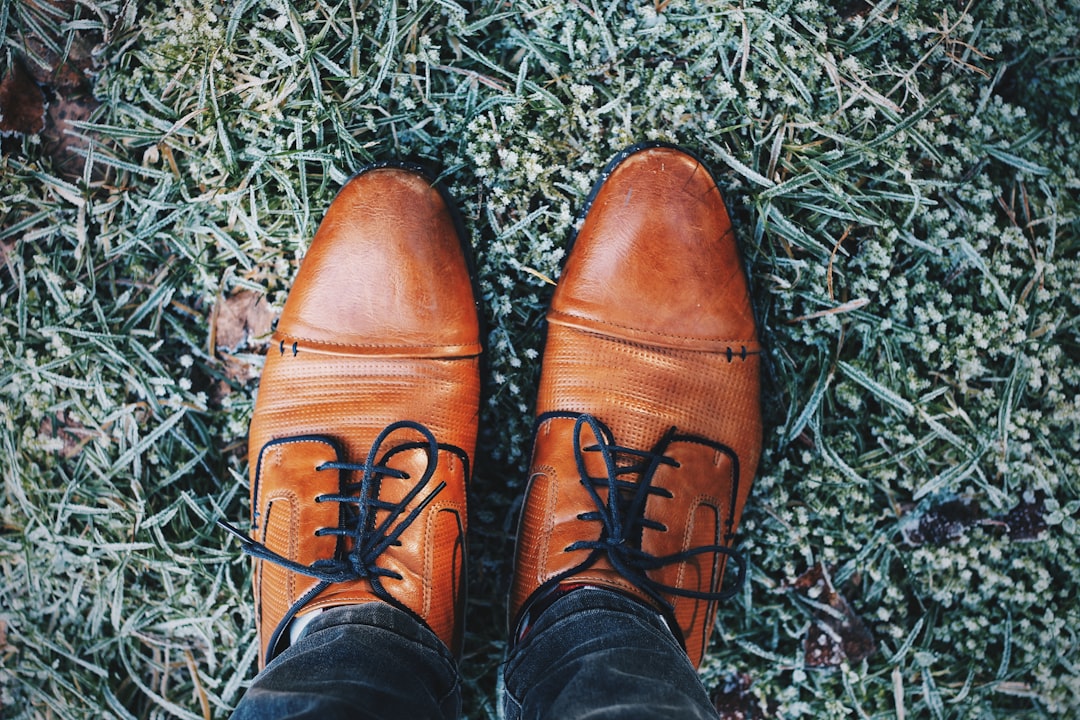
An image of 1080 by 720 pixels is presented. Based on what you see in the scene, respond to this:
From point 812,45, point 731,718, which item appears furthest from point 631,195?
point 731,718

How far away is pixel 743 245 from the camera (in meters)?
1.86

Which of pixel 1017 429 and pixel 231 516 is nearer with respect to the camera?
pixel 1017 429

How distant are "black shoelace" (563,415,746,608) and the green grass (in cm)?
27

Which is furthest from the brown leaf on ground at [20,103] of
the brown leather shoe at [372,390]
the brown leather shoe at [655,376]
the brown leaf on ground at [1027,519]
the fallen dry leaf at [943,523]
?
the brown leaf on ground at [1027,519]

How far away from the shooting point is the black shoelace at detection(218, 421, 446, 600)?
1612 mm

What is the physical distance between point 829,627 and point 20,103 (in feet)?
8.63

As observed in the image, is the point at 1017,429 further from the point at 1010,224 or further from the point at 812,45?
the point at 812,45

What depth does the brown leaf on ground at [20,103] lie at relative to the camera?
1916mm

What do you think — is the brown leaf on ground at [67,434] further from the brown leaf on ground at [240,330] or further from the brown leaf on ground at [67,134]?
the brown leaf on ground at [67,134]

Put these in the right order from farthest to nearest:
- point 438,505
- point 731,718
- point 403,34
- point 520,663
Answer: point 731,718 → point 403,34 → point 438,505 → point 520,663

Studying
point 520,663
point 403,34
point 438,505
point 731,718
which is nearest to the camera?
point 520,663

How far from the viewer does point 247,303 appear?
197 centimetres

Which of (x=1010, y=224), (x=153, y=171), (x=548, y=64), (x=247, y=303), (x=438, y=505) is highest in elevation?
(x=548, y=64)

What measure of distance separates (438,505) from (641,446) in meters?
0.52
